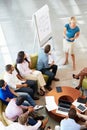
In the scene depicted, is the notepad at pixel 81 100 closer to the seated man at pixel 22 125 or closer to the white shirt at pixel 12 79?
the seated man at pixel 22 125

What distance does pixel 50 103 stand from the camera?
6.57 metres

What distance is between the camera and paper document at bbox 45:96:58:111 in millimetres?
6454

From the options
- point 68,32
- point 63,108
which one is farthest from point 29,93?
point 68,32

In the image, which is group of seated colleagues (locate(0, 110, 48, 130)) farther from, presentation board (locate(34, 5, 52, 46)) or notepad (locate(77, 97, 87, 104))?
presentation board (locate(34, 5, 52, 46))

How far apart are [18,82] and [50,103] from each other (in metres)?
0.92

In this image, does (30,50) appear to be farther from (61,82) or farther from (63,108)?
(63,108)

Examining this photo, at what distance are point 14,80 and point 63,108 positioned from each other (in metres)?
1.29

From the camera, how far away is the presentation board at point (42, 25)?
783 cm

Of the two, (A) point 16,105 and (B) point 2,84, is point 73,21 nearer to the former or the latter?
(B) point 2,84

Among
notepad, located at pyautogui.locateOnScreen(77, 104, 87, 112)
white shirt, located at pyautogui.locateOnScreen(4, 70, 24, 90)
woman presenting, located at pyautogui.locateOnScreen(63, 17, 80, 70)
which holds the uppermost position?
woman presenting, located at pyautogui.locateOnScreen(63, 17, 80, 70)

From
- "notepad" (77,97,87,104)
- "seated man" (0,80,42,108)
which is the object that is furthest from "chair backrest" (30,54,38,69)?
"notepad" (77,97,87,104)

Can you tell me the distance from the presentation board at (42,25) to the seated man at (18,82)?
4.91 ft

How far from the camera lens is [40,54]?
7.44m

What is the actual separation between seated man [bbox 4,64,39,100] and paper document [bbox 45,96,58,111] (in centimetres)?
46
